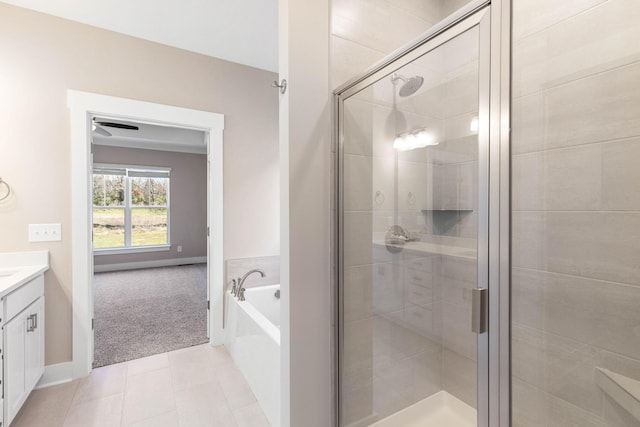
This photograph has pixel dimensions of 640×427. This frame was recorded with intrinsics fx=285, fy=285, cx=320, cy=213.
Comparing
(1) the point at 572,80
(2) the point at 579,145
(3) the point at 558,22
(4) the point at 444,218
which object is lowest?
(4) the point at 444,218

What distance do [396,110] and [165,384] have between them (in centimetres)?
245

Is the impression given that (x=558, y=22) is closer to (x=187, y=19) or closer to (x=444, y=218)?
(x=444, y=218)

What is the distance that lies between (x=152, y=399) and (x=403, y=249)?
6.52 ft

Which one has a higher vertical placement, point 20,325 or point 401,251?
point 401,251

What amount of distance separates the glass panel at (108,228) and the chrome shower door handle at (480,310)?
6769mm

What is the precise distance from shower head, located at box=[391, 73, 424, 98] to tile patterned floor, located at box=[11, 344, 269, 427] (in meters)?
2.03

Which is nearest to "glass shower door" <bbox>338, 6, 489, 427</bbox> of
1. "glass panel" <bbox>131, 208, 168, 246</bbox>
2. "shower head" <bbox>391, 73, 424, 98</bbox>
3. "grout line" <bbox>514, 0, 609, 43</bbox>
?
"shower head" <bbox>391, 73, 424, 98</bbox>

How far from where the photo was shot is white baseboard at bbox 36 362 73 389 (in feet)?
6.93

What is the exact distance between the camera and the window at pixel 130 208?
227 inches

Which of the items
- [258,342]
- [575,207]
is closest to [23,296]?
[258,342]

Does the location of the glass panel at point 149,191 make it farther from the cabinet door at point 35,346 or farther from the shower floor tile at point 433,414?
the shower floor tile at point 433,414

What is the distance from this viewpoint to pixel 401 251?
1430mm

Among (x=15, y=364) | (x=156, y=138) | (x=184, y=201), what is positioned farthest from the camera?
(x=184, y=201)

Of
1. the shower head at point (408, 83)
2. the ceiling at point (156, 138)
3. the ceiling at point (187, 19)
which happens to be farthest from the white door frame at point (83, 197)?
the ceiling at point (156, 138)
